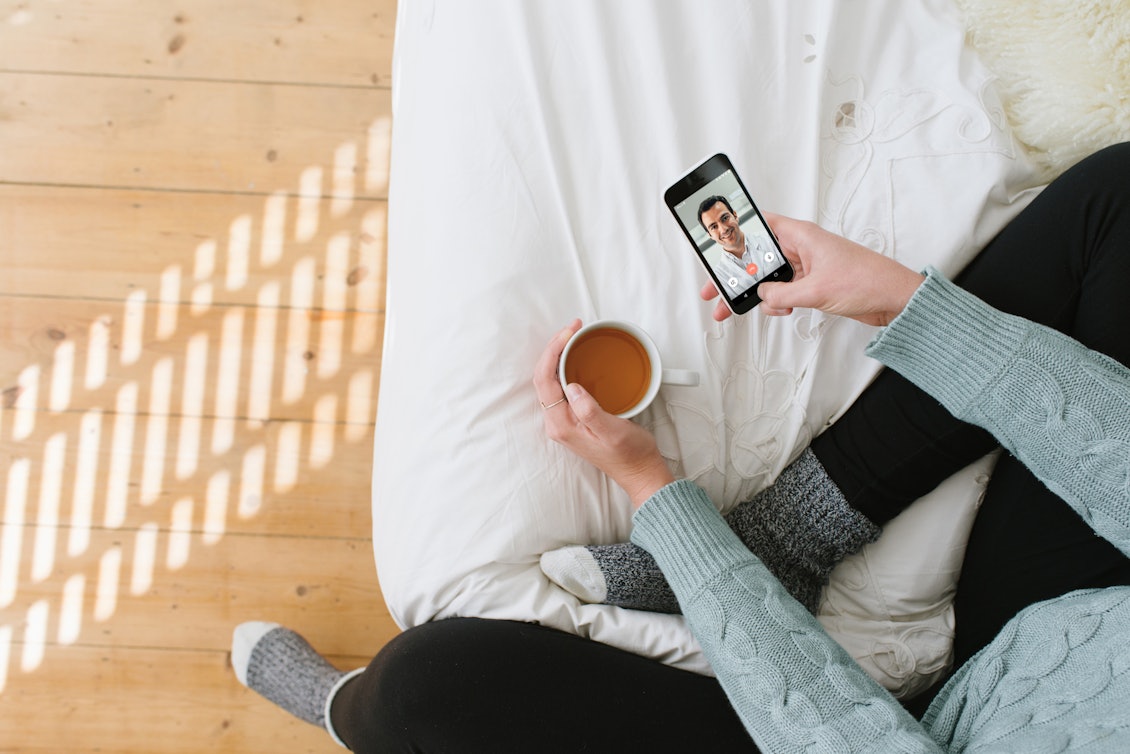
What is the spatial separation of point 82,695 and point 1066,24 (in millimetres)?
1533

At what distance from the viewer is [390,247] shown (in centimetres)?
94

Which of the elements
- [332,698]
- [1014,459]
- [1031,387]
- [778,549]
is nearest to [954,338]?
[1031,387]

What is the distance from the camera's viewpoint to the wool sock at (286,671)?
107 cm

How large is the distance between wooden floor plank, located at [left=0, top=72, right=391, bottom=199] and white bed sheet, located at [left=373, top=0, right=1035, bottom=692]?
38 centimetres

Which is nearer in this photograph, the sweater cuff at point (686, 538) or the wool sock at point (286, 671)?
the sweater cuff at point (686, 538)

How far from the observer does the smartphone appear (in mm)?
794

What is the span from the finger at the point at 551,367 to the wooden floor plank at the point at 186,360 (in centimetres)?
47

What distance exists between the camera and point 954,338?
2.46 feet

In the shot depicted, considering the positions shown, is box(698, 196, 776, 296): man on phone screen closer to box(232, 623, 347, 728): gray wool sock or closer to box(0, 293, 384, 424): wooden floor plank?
box(0, 293, 384, 424): wooden floor plank

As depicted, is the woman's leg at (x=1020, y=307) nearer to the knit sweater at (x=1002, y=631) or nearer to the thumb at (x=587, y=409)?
the knit sweater at (x=1002, y=631)

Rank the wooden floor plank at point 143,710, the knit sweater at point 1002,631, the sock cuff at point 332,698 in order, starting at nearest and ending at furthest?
1. the knit sweater at point 1002,631
2. the sock cuff at point 332,698
3. the wooden floor plank at point 143,710

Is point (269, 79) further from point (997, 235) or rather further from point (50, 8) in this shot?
point (997, 235)

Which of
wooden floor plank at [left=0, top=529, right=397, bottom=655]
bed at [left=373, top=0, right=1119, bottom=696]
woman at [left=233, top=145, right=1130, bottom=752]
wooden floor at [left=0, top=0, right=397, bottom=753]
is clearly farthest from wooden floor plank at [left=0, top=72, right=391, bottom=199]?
woman at [left=233, top=145, right=1130, bottom=752]

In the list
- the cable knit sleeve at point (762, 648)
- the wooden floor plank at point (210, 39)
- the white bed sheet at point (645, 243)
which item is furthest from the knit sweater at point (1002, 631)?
the wooden floor plank at point (210, 39)
